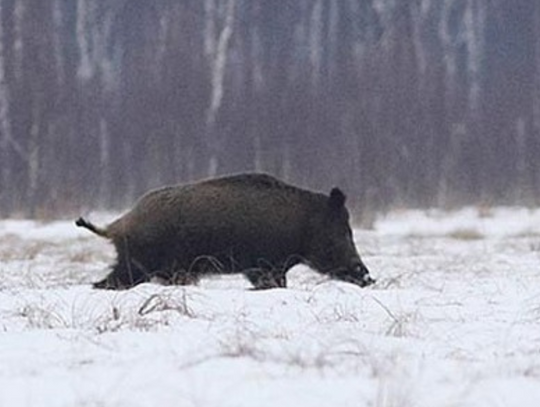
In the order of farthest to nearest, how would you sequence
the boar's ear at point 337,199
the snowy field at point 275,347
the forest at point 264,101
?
the forest at point 264,101 < the boar's ear at point 337,199 < the snowy field at point 275,347

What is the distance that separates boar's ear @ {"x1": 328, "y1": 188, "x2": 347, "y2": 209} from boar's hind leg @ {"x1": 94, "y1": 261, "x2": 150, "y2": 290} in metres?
1.85

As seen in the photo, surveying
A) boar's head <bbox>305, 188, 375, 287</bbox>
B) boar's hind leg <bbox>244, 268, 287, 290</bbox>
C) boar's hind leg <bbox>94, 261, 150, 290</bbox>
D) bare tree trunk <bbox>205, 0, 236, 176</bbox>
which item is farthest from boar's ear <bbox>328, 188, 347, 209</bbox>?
bare tree trunk <bbox>205, 0, 236, 176</bbox>

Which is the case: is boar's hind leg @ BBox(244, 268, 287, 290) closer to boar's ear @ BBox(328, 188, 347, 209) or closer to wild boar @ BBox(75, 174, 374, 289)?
wild boar @ BBox(75, 174, 374, 289)

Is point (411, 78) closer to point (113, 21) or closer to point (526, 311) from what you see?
point (113, 21)

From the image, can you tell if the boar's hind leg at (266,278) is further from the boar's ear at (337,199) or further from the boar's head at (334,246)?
the boar's ear at (337,199)

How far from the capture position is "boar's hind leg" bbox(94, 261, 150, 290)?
10.8m

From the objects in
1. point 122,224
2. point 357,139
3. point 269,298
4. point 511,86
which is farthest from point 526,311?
point 511,86

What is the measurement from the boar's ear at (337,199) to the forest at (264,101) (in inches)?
841

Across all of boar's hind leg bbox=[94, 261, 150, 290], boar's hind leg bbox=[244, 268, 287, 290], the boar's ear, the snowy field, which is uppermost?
the boar's ear

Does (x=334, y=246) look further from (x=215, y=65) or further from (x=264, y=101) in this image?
(x=215, y=65)

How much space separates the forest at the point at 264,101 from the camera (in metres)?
35.1

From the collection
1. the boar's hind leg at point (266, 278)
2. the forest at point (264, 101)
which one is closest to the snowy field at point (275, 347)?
the boar's hind leg at point (266, 278)

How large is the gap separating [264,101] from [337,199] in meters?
24.0

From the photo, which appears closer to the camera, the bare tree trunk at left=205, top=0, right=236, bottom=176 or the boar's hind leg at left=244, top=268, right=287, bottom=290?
the boar's hind leg at left=244, top=268, right=287, bottom=290
